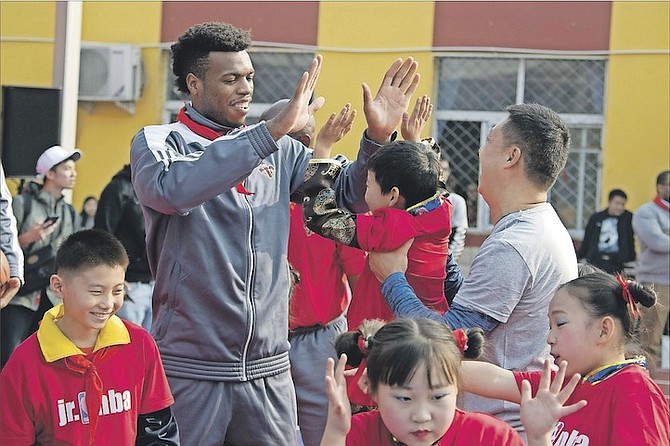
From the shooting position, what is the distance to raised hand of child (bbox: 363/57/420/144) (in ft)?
12.2

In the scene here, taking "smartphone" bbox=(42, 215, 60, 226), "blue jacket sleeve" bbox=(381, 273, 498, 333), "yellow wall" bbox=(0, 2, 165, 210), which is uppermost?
"yellow wall" bbox=(0, 2, 165, 210)

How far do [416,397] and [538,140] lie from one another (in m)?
0.99

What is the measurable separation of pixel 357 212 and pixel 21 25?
786cm

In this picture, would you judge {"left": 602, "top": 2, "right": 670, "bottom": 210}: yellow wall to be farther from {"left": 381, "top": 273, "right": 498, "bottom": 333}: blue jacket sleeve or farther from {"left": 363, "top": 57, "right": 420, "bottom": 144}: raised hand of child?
{"left": 381, "top": 273, "right": 498, "bottom": 333}: blue jacket sleeve

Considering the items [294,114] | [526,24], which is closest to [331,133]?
[294,114]

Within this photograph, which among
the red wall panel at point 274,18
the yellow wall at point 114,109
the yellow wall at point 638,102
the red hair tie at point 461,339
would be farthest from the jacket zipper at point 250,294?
the yellow wall at point 114,109

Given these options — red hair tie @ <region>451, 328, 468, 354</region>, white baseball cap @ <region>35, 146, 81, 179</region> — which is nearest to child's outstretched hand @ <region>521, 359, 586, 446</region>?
red hair tie @ <region>451, 328, 468, 354</region>

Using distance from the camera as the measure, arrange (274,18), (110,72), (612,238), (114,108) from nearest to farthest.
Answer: (612,238) → (274,18) → (110,72) → (114,108)

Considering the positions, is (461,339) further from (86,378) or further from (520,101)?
(520,101)

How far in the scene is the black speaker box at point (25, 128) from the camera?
7.65 m

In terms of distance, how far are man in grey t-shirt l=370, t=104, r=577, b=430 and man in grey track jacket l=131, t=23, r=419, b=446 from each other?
0.47m

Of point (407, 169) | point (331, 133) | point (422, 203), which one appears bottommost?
point (422, 203)

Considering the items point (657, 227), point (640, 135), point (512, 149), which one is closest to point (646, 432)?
point (512, 149)

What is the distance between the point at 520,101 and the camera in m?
13.0
